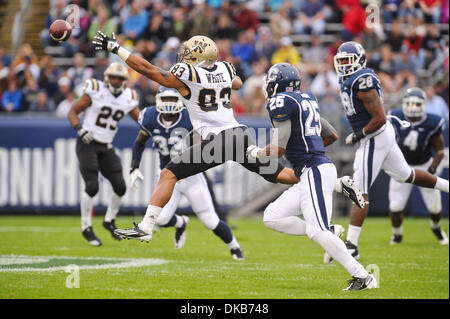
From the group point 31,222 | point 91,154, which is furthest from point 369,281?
point 31,222

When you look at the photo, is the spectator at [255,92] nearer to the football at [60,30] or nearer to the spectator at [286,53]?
the spectator at [286,53]

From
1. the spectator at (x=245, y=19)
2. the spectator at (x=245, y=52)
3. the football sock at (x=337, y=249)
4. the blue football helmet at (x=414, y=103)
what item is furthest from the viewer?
the spectator at (x=245, y=19)

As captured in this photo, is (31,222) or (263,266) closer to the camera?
(263,266)

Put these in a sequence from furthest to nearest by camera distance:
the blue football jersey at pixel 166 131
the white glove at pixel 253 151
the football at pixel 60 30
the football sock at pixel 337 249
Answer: the blue football jersey at pixel 166 131, the football at pixel 60 30, the white glove at pixel 253 151, the football sock at pixel 337 249

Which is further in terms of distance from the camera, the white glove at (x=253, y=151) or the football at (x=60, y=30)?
the football at (x=60, y=30)

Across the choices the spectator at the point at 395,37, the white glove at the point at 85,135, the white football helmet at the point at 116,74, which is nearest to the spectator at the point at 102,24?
the spectator at the point at 395,37

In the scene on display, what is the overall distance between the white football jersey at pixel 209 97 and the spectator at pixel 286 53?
7.26 m

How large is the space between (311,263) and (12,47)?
437 inches

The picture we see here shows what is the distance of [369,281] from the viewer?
629cm

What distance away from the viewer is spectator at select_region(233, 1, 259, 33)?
15.6 metres

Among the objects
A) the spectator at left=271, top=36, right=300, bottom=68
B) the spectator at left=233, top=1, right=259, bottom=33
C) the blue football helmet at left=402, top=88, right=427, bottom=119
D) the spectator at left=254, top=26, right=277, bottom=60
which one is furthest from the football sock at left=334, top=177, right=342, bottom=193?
the spectator at left=233, top=1, right=259, bottom=33

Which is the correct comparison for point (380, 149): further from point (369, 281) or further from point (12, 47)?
point (12, 47)

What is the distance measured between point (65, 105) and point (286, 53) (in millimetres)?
3857

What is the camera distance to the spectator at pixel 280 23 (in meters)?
15.0
